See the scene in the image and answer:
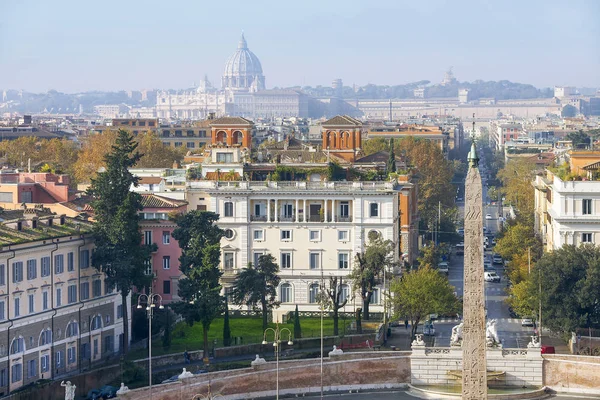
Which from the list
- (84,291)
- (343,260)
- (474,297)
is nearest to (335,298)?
(343,260)

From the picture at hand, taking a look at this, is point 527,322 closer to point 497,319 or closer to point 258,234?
point 497,319

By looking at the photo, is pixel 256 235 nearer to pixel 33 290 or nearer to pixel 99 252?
pixel 99 252

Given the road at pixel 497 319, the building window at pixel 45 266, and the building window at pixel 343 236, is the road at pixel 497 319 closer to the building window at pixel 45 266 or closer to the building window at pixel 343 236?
the building window at pixel 343 236

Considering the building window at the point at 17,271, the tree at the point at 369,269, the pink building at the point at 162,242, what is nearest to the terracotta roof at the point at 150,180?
the pink building at the point at 162,242

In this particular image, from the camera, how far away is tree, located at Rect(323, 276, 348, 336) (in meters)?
63.9

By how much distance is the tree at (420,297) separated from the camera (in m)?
64.5

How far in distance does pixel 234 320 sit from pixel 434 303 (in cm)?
875

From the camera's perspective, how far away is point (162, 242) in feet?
228

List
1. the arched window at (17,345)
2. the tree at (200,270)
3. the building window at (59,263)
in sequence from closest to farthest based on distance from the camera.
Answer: the arched window at (17,345), the building window at (59,263), the tree at (200,270)

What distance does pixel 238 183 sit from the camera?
7238 centimetres

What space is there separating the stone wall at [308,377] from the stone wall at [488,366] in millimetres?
489

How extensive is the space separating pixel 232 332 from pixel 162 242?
23.0 ft

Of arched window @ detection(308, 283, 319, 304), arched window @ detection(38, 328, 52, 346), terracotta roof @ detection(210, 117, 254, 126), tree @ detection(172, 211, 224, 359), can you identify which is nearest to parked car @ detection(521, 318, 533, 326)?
arched window @ detection(308, 283, 319, 304)

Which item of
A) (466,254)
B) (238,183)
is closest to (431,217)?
(238,183)
